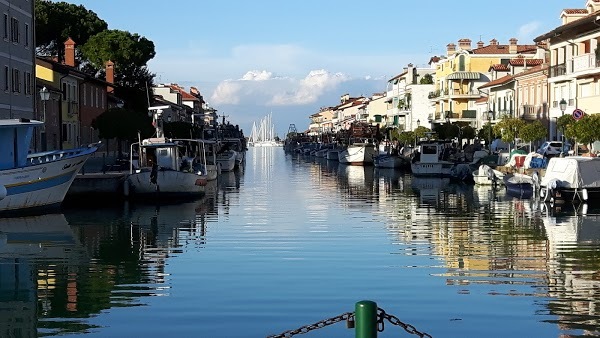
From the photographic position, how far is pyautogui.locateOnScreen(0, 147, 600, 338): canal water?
604 inches

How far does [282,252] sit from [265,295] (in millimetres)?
7020

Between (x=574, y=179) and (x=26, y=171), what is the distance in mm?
19837

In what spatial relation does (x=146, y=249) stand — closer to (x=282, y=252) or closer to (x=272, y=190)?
(x=282, y=252)

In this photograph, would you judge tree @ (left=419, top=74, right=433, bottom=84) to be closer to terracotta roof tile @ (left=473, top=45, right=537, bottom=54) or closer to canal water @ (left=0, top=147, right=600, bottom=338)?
terracotta roof tile @ (left=473, top=45, right=537, bottom=54)

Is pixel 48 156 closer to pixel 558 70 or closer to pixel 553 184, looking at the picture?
pixel 553 184

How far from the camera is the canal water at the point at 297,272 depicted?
15.3m

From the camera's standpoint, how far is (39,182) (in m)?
36.1

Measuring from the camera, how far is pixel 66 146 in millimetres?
68250

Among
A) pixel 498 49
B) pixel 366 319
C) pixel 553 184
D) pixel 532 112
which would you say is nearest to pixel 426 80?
pixel 498 49

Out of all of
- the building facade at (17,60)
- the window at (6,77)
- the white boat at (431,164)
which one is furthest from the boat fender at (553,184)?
the white boat at (431,164)

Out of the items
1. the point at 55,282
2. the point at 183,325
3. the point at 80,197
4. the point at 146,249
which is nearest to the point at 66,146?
the point at 80,197

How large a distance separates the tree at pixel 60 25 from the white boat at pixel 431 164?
3126cm

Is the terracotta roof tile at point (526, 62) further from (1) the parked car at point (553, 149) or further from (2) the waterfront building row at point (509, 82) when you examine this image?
(1) the parked car at point (553, 149)

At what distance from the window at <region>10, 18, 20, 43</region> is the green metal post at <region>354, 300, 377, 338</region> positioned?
143 feet
